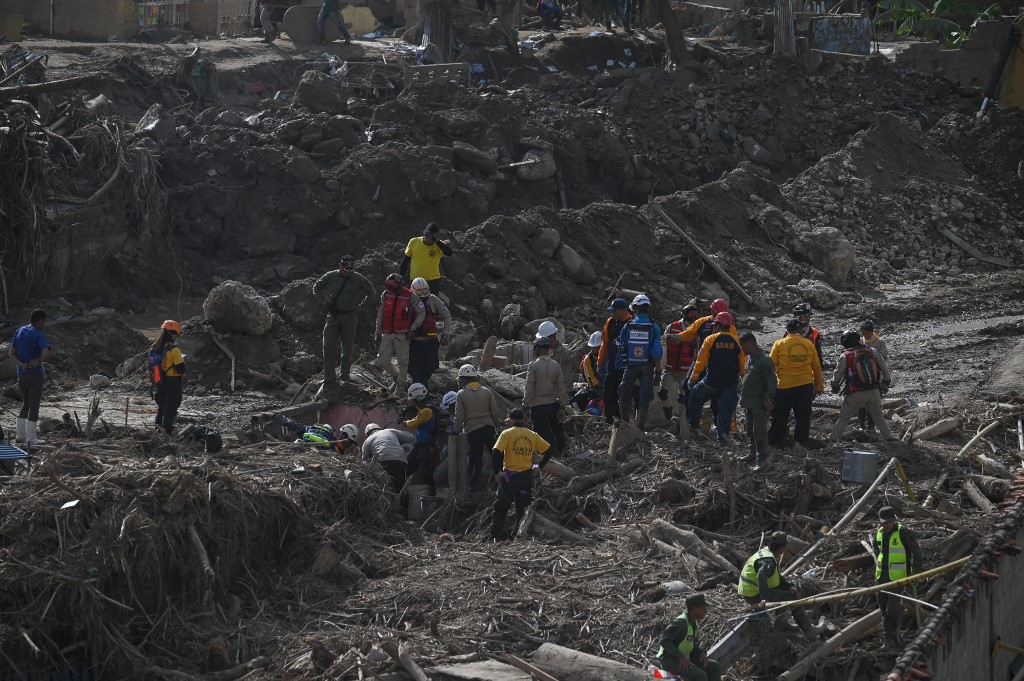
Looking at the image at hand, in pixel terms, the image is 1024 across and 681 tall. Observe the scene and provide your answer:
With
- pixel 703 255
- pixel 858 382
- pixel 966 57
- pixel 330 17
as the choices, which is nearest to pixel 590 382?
pixel 858 382

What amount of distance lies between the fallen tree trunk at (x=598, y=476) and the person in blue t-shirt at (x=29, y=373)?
16.5 feet

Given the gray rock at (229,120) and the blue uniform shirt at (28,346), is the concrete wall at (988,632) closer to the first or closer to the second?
the blue uniform shirt at (28,346)

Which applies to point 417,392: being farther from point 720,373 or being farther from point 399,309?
point 720,373

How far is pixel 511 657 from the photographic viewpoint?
9781 millimetres

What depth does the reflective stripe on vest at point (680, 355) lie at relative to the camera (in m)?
13.9

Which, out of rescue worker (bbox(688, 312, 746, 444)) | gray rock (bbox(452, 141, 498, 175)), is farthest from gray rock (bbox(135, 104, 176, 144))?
rescue worker (bbox(688, 312, 746, 444))

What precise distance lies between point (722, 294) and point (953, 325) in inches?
142

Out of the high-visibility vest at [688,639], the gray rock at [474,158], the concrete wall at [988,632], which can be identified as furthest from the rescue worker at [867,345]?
the gray rock at [474,158]

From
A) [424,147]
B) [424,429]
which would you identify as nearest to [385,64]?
[424,147]

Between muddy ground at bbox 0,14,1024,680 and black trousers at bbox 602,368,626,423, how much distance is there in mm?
193

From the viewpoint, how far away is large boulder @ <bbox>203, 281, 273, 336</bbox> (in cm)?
1747

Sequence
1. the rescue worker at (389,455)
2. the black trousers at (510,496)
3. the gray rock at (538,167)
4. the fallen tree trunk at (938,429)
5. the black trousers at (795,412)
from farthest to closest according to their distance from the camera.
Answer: the gray rock at (538,167) < the fallen tree trunk at (938,429) < the rescue worker at (389,455) < the black trousers at (795,412) < the black trousers at (510,496)

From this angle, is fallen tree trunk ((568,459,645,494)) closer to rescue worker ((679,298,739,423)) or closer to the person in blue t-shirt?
rescue worker ((679,298,739,423))

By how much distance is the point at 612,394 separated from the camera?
14.2m
